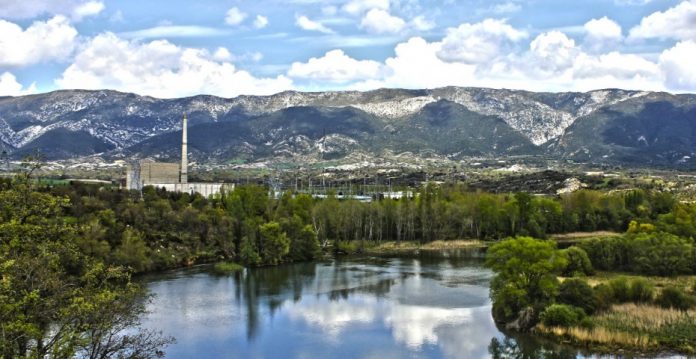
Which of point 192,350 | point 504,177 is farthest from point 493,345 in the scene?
point 504,177

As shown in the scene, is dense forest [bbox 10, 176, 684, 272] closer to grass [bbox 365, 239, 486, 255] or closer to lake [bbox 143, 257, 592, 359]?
grass [bbox 365, 239, 486, 255]

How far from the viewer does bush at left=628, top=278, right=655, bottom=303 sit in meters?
37.2

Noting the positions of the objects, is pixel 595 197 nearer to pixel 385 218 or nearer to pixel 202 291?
pixel 385 218

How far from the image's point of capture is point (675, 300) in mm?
35906

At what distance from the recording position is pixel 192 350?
31.7m

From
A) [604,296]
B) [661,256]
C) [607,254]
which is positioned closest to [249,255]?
[607,254]

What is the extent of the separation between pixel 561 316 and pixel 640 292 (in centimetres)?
693

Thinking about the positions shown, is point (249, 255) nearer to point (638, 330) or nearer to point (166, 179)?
point (638, 330)

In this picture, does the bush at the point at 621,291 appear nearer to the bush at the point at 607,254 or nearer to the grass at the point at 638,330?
the grass at the point at 638,330

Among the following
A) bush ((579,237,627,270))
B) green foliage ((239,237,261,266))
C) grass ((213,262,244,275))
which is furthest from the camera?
green foliage ((239,237,261,266))

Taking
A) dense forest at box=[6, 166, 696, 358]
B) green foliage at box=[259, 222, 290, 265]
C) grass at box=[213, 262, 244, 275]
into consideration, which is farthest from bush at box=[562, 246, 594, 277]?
grass at box=[213, 262, 244, 275]

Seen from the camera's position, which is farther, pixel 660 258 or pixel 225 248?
pixel 225 248

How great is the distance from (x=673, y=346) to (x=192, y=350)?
21.6 meters

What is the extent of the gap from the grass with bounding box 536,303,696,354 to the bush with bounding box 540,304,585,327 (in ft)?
1.20
